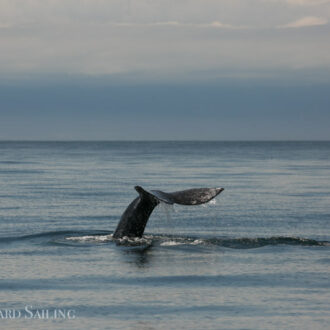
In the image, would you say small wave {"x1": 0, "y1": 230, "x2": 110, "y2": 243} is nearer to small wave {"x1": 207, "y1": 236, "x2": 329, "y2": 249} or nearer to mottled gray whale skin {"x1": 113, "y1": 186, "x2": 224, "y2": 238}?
mottled gray whale skin {"x1": 113, "y1": 186, "x2": 224, "y2": 238}

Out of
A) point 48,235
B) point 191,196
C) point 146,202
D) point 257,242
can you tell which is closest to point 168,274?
point 191,196

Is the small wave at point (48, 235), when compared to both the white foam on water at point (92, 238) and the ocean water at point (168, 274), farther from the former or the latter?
the white foam on water at point (92, 238)

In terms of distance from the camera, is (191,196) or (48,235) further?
(48,235)

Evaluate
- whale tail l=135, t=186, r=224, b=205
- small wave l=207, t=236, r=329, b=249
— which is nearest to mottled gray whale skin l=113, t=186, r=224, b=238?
whale tail l=135, t=186, r=224, b=205

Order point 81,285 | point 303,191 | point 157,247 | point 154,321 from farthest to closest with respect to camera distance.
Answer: point 303,191 < point 157,247 < point 81,285 < point 154,321

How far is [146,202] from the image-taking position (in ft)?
53.5

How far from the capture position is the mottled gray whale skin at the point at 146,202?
14.4 metres

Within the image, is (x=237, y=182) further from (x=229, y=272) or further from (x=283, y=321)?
(x=283, y=321)

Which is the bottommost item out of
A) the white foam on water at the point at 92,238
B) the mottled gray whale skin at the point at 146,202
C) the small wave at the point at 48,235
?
the white foam on water at the point at 92,238

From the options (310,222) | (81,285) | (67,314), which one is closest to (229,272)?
(81,285)

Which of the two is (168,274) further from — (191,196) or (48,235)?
(48,235)

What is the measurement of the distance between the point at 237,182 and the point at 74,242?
25563 millimetres

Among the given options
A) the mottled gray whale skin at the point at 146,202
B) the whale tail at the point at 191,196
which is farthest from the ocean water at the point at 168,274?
the whale tail at the point at 191,196

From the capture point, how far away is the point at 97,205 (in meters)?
28.7
